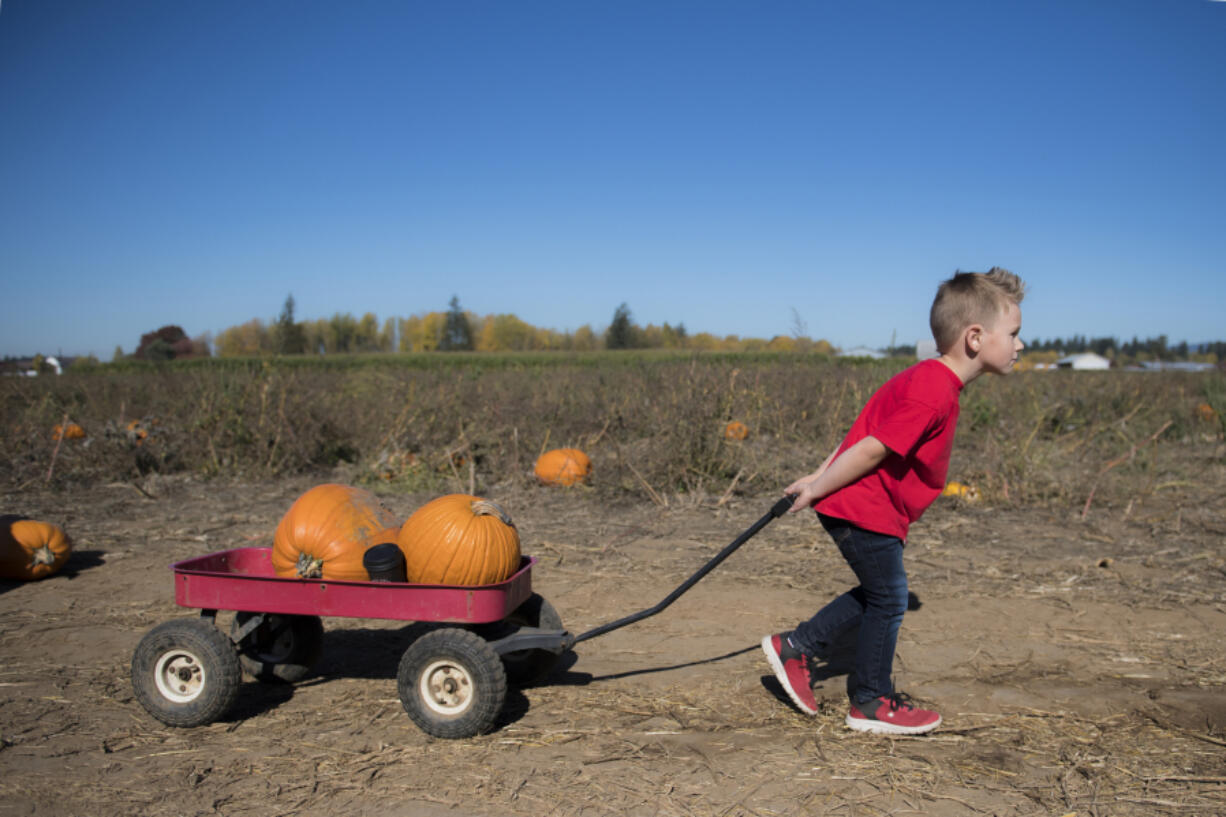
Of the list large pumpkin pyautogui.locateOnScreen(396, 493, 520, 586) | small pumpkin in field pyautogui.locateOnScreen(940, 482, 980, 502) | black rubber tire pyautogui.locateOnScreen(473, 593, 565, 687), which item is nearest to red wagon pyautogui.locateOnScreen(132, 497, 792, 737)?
large pumpkin pyautogui.locateOnScreen(396, 493, 520, 586)

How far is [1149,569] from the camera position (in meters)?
5.62

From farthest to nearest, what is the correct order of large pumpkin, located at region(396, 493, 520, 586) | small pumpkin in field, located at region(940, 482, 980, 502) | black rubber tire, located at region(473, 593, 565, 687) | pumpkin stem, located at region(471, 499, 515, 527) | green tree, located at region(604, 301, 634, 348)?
green tree, located at region(604, 301, 634, 348) < small pumpkin in field, located at region(940, 482, 980, 502) < black rubber tire, located at region(473, 593, 565, 687) < pumpkin stem, located at region(471, 499, 515, 527) < large pumpkin, located at region(396, 493, 520, 586)

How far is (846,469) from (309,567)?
222cm

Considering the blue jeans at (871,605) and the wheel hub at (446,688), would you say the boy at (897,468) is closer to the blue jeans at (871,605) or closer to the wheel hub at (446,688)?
the blue jeans at (871,605)

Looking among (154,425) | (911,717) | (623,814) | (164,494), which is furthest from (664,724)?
(154,425)

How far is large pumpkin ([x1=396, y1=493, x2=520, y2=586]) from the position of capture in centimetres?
335

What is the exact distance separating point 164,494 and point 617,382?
18.0 feet

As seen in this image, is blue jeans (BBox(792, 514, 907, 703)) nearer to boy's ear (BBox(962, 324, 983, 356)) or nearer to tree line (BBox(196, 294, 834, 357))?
boy's ear (BBox(962, 324, 983, 356))

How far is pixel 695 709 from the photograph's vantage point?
3.44 metres

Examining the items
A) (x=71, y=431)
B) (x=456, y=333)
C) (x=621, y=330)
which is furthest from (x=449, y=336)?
(x=71, y=431)

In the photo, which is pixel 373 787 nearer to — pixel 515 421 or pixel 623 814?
pixel 623 814

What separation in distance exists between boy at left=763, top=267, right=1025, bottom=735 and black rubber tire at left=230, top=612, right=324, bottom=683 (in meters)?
2.23

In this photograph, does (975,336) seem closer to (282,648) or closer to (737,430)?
(282,648)

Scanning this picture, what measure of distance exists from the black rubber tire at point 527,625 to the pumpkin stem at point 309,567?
2.41 feet
